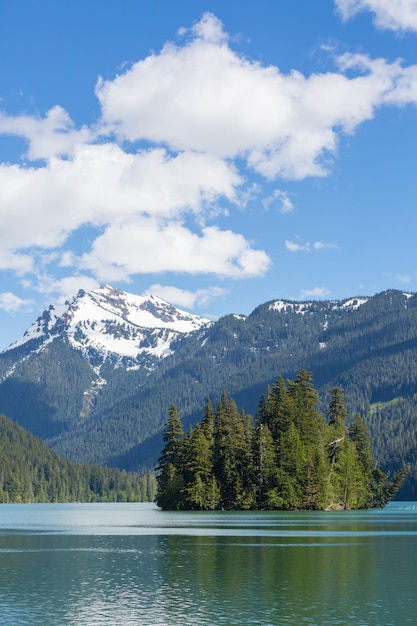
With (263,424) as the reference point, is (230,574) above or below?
below

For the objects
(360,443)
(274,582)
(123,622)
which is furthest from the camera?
(360,443)

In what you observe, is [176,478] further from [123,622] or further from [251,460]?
[123,622]

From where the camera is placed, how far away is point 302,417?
549 feet

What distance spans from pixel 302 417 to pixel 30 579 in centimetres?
11204

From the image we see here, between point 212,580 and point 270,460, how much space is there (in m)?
102

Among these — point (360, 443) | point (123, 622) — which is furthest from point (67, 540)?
point (360, 443)

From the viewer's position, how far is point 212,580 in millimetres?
57719

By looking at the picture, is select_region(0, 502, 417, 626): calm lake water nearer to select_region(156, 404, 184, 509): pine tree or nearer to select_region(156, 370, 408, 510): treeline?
select_region(156, 370, 408, 510): treeline

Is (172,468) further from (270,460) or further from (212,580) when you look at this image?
(212,580)

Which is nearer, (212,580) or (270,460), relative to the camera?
(212,580)

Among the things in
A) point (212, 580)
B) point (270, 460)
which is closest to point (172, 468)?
point (270, 460)

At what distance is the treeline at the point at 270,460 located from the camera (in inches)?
6299

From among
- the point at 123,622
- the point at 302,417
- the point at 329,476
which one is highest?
the point at 302,417

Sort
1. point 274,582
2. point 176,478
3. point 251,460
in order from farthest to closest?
point 176,478
point 251,460
point 274,582
